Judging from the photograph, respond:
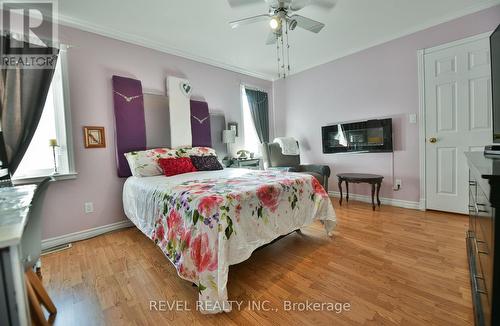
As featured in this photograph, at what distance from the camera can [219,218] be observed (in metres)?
1.39

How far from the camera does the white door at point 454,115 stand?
2607mm

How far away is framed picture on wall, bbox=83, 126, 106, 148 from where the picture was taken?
8.61 feet

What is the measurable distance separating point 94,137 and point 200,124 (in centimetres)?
148

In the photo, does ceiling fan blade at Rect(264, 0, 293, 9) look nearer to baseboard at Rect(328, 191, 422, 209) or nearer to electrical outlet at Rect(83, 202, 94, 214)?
electrical outlet at Rect(83, 202, 94, 214)

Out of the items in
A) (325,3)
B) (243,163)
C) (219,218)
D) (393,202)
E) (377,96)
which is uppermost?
(325,3)

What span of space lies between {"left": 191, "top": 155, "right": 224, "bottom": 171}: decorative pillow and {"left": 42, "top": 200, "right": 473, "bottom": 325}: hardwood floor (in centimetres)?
111

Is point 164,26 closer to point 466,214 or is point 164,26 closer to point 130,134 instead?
point 130,134

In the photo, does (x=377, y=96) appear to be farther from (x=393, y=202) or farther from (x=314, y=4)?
(x=314, y=4)

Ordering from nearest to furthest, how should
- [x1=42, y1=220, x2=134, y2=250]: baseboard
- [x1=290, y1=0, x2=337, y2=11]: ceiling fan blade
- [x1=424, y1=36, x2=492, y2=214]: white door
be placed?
[x1=290, y1=0, x2=337, y2=11]: ceiling fan blade, [x1=42, y1=220, x2=134, y2=250]: baseboard, [x1=424, y1=36, x2=492, y2=214]: white door

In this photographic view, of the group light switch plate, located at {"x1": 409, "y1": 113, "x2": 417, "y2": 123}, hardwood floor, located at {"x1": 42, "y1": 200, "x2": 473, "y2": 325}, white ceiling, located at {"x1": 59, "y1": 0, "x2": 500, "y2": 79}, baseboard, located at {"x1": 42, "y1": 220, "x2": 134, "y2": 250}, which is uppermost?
white ceiling, located at {"x1": 59, "y1": 0, "x2": 500, "y2": 79}

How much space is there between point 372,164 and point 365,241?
1.83 meters

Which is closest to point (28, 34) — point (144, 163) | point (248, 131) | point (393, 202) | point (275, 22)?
point (144, 163)

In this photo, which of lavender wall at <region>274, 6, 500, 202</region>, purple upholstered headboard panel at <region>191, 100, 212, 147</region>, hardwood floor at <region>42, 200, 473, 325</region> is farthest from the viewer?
purple upholstered headboard panel at <region>191, 100, 212, 147</region>

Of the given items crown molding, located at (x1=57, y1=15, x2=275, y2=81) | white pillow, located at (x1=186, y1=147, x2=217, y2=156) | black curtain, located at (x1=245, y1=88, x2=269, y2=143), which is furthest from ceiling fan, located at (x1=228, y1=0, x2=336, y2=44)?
black curtain, located at (x1=245, y1=88, x2=269, y2=143)
